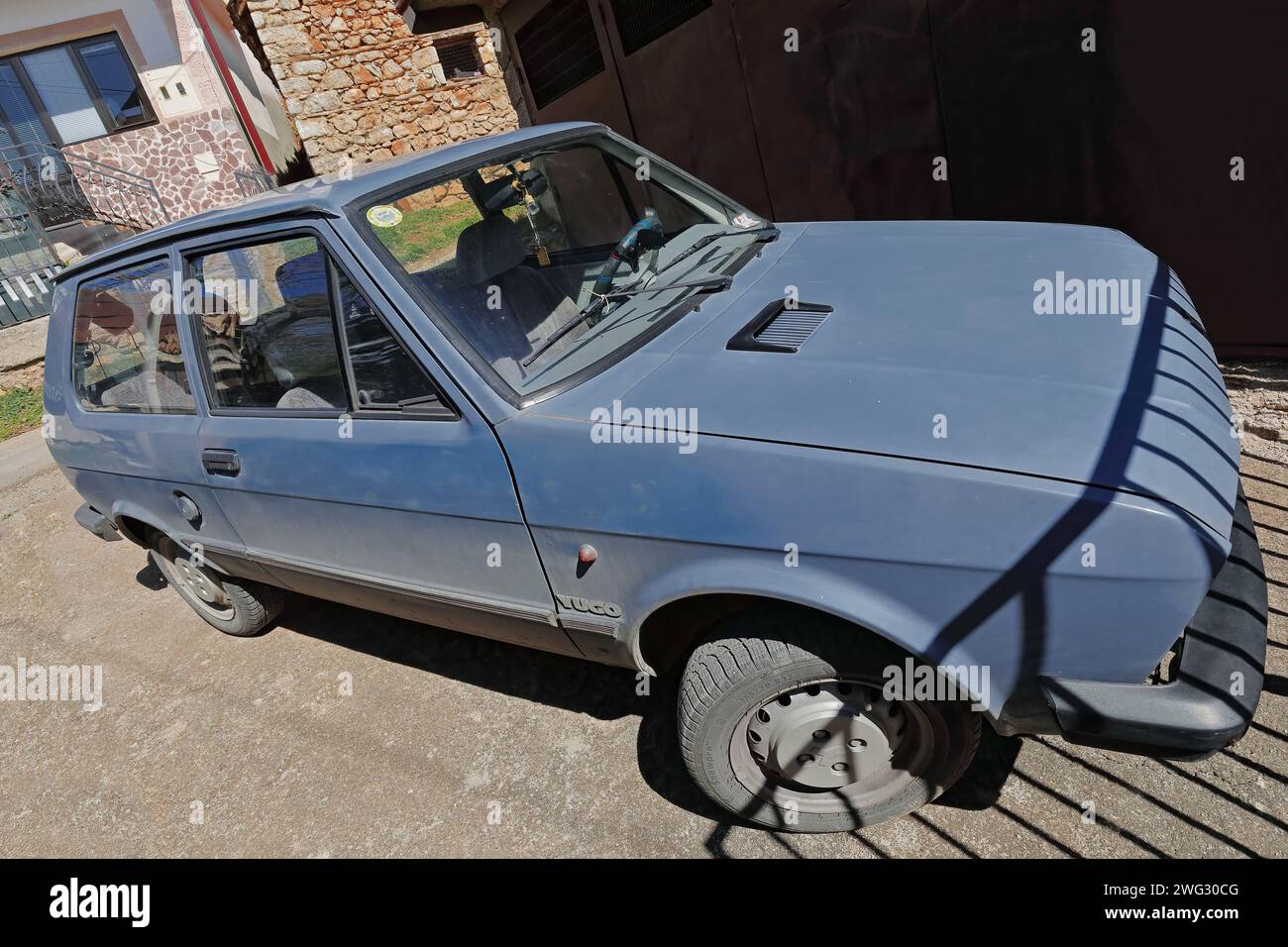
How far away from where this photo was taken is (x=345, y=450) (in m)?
2.42

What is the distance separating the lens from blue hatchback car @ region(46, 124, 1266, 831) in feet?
5.25

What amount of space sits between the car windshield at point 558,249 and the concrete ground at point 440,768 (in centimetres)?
139

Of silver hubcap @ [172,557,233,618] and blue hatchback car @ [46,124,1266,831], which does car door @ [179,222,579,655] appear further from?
silver hubcap @ [172,557,233,618]

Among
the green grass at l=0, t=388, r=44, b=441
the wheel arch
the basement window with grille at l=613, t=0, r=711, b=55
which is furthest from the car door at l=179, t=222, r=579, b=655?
the green grass at l=0, t=388, r=44, b=441

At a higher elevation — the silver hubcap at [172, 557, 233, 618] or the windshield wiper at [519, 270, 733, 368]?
the windshield wiper at [519, 270, 733, 368]

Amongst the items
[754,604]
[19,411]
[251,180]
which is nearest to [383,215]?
[754,604]

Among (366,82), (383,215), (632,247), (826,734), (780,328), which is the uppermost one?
(366,82)

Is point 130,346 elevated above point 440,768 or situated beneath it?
elevated above

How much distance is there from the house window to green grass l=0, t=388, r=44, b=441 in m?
8.99

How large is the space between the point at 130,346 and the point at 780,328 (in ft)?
9.22

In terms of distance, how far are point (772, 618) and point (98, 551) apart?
5352mm

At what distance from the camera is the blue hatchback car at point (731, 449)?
1.60 meters

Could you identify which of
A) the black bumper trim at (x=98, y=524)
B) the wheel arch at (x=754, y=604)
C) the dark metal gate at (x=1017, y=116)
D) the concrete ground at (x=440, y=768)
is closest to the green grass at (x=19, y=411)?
the concrete ground at (x=440, y=768)

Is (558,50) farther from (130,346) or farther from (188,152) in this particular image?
(188,152)
